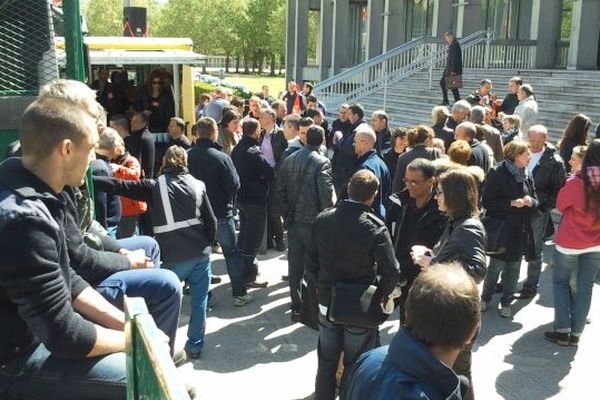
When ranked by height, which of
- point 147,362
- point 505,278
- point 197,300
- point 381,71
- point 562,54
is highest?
point 562,54

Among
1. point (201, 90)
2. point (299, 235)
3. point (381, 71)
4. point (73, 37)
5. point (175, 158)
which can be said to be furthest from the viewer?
point (381, 71)

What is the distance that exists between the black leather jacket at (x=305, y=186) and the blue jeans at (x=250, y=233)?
0.85 meters

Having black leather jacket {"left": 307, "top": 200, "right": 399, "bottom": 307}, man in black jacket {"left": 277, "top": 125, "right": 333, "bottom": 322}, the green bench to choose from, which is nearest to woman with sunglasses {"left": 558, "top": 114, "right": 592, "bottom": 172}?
man in black jacket {"left": 277, "top": 125, "right": 333, "bottom": 322}

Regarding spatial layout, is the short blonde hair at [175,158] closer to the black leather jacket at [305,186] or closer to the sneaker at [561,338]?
the black leather jacket at [305,186]

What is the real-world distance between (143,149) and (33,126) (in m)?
5.63

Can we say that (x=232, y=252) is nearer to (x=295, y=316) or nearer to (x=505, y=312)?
(x=295, y=316)

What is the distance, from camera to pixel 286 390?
497 cm

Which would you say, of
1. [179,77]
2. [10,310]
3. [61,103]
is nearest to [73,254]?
[10,310]

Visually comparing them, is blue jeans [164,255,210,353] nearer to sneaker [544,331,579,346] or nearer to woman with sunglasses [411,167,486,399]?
woman with sunglasses [411,167,486,399]

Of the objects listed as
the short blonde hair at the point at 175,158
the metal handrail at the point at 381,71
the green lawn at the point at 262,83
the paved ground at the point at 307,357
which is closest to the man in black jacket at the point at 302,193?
the paved ground at the point at 307,357

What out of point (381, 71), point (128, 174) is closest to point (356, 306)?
point (128, 174)

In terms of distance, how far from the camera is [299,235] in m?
6.28

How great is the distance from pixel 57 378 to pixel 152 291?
0.54 m

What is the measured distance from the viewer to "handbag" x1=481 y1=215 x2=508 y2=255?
6199 millimetres
